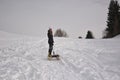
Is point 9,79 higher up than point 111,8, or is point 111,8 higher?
point 111,8

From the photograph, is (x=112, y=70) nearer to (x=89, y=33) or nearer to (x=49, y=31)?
(x=49, y=31)

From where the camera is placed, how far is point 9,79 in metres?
8.98

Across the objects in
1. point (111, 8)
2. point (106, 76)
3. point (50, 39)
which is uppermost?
point (111, 8)

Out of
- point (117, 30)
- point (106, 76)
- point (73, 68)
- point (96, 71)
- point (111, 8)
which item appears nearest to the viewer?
point (106, 76)

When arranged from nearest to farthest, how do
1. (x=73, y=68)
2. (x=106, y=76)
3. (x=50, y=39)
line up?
(x=106, y=76) < (x=73, y=68) < (x=50, y=39)

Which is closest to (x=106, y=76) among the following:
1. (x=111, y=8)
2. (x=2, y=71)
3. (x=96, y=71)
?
(x=96, y=71)

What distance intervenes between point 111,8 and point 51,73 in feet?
196

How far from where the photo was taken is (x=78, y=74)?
33.7ft

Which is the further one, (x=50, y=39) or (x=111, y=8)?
(x=111, y=8)

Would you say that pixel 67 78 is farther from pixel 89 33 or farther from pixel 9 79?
pixel 89 33

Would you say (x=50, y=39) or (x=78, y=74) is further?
(x=50, y=39)

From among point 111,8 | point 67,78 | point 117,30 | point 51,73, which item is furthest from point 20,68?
point 111,8

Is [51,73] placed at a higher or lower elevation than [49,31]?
lower

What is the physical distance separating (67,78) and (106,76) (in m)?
2.20
